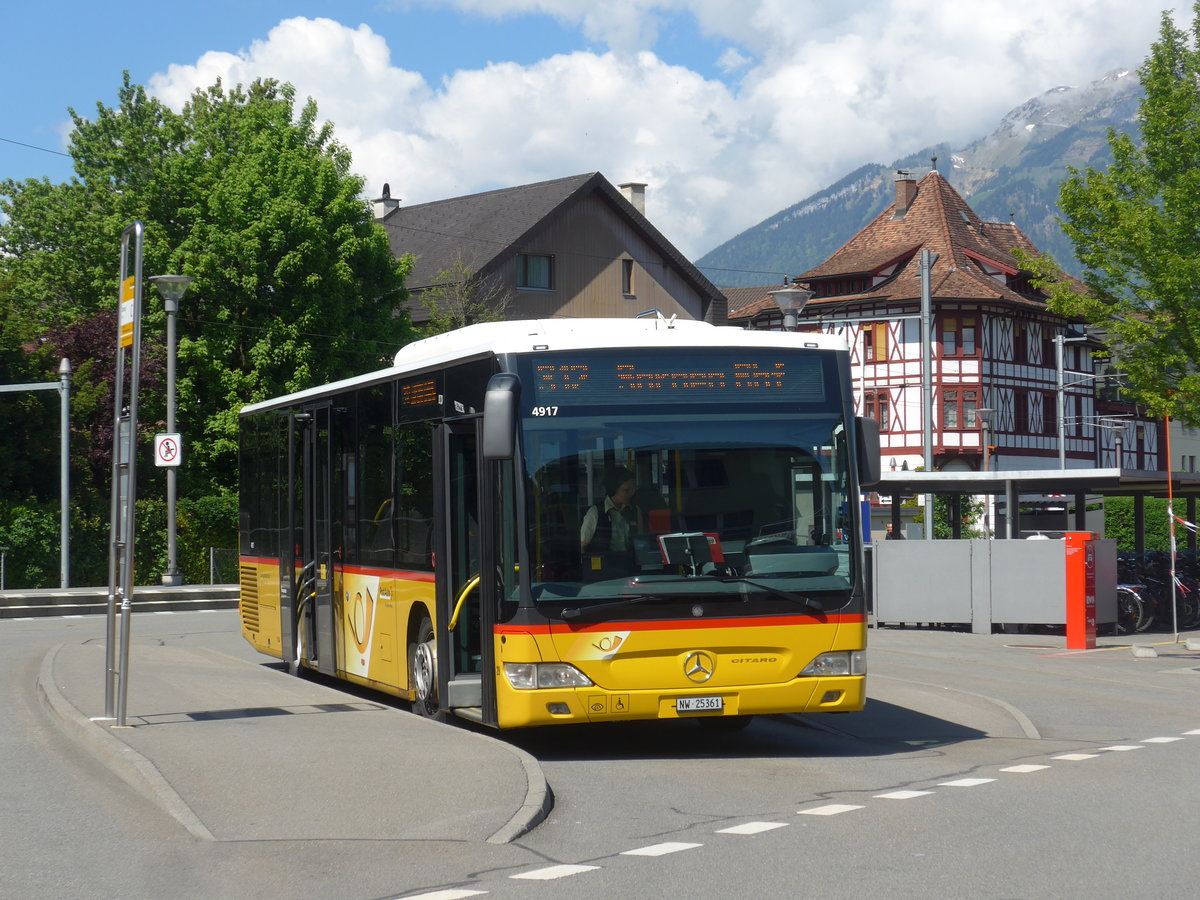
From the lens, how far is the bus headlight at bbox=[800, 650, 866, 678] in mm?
11453

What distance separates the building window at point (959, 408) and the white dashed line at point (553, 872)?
204 ft

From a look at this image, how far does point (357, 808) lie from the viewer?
894 cm

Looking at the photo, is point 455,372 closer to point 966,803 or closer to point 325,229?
point 966,803

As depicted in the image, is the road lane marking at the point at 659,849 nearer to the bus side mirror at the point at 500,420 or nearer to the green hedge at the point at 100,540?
the bus side mirror at the point at 500,420

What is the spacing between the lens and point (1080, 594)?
Result: 23.5 metres

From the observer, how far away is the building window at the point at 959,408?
224 feet

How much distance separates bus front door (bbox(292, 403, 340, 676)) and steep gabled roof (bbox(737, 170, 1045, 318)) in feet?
178

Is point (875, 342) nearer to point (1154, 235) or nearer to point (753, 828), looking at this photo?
point (1154, 235)

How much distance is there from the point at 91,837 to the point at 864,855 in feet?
12.6

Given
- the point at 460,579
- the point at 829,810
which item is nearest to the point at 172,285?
the point at 460,579

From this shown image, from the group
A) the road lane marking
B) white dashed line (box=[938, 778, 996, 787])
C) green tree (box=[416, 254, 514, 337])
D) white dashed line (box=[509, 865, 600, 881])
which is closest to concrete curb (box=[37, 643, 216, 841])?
white dashed line (box=[509, 865, 600, 881])

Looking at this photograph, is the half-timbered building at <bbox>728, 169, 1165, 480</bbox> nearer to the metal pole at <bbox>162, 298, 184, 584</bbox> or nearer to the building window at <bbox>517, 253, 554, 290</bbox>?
the building window at <bbox>517, 253, 554, 290</bbox>

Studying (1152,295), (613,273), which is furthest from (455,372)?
(613,273)

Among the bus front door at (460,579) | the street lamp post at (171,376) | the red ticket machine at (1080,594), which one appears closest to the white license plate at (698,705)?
the bus front door at (460,579)
